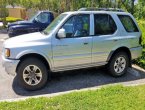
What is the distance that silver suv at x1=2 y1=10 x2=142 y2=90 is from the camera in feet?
20.0

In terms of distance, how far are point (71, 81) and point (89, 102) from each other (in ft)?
6.03

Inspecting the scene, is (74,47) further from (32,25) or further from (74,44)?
(32,25)

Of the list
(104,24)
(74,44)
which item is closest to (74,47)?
(74,44)

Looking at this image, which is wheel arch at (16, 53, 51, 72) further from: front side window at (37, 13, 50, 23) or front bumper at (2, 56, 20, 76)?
front side window at (37, 13, 50, 23)

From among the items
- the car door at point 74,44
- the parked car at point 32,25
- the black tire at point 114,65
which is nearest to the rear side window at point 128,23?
the black tire at point 114,65

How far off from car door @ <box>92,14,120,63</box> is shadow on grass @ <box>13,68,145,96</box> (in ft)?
1.94

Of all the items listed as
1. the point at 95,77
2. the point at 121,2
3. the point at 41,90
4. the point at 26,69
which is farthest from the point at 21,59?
the point at 121,2

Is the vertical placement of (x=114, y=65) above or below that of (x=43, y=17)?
below

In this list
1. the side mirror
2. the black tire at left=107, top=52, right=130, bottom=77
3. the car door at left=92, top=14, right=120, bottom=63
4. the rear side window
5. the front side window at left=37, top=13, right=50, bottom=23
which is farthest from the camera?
the front side window at left=37, top=13, right=50, bottom=23

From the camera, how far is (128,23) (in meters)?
7.49

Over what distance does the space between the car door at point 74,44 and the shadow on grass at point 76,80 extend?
21.5 inches

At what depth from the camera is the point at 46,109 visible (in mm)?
4906

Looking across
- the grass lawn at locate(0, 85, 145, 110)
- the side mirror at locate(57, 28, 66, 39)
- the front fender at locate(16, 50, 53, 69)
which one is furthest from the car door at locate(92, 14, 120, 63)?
the grass lawn at locate(0, 85, 145, 110)

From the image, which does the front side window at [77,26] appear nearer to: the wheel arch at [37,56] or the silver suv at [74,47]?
the silver suv at [74,47]
